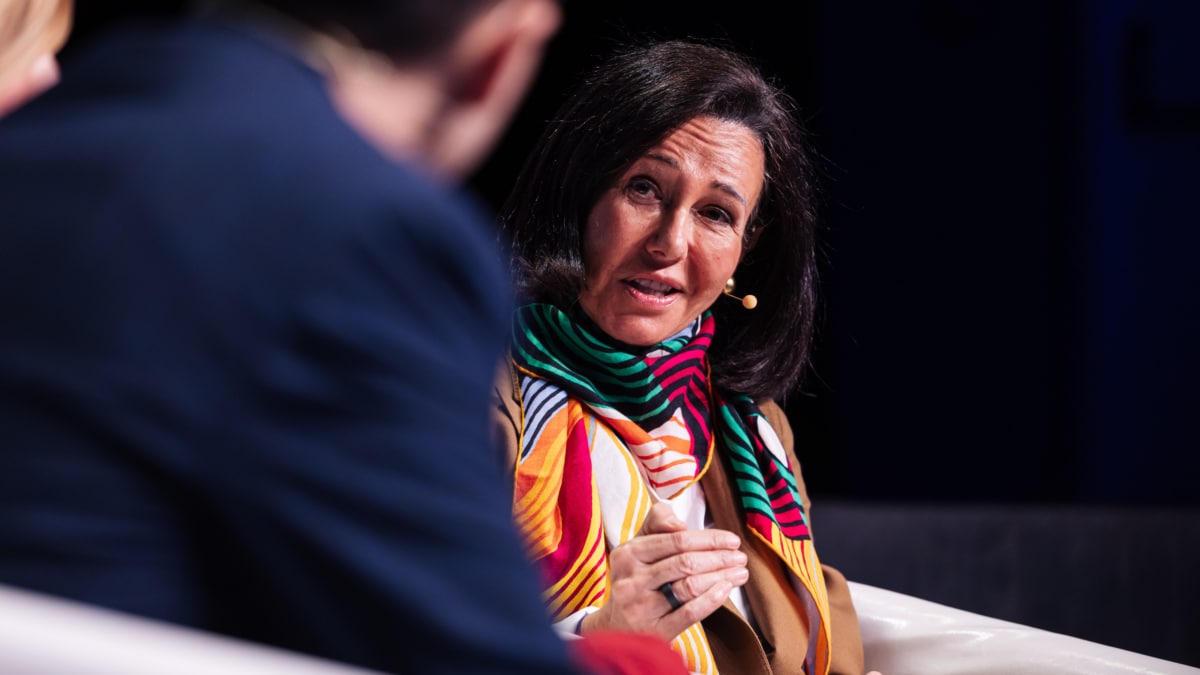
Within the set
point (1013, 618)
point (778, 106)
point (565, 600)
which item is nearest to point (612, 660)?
point (565, 600)

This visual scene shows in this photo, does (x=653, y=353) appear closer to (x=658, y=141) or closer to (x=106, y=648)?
(x=658, y=141)

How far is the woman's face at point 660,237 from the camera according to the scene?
63.8 inches

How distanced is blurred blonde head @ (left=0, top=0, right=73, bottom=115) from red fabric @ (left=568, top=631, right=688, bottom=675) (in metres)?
0.84

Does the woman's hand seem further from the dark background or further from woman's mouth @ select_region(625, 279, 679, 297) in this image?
the dark background

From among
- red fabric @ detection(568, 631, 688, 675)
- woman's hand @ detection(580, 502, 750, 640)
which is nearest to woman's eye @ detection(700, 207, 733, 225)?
woman's hand @ detection(580, 502, 750, 640)

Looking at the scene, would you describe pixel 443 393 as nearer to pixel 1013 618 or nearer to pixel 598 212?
pixel 598 212

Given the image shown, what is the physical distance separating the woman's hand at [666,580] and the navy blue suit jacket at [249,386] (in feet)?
2.76

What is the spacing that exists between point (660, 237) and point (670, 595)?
436 mm

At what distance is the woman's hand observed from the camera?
1.39m

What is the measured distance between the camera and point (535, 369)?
5.23 ft

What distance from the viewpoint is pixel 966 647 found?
169 centimetres

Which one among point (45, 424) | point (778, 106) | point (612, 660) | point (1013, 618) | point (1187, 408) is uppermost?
point (778, 106)

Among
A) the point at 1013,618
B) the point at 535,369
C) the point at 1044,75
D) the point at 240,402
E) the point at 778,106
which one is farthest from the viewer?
the point at 1044,75

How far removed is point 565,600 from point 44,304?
3.23 feet
